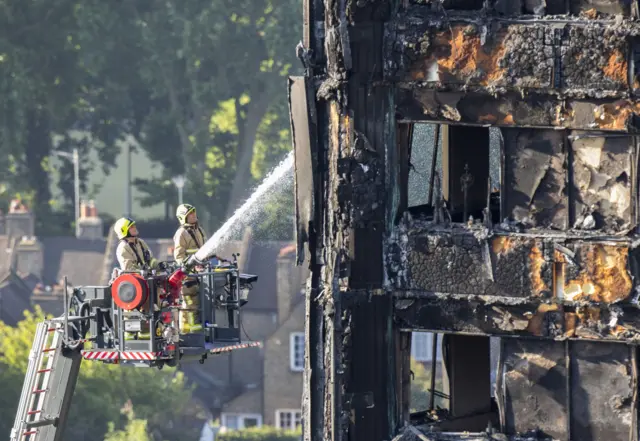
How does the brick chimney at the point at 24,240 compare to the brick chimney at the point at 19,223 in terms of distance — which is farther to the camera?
the brick chimney at the point at 19,223

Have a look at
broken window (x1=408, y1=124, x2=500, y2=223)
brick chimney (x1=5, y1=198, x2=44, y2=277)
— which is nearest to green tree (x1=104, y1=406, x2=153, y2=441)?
brick chimney (x1=5, y1=198, x2=44, y2=277)

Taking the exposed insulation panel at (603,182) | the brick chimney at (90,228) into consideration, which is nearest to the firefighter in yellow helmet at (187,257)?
the exposed insulation panel at (603,182)

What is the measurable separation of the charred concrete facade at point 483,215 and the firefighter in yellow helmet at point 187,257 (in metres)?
3.04

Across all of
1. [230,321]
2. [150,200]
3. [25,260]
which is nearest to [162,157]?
[150,200]

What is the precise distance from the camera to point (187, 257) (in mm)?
26547

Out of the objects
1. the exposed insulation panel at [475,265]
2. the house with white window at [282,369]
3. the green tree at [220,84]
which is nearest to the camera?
the exposed insulation panel at [475,265]

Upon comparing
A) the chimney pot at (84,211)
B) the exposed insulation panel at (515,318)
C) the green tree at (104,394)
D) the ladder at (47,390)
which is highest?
the chimney pot at (84,211)

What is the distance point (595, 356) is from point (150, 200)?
7019cm

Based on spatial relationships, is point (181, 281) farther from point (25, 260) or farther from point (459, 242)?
point (25, 260)

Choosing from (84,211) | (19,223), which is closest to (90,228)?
(84,211)

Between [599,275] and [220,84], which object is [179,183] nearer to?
[220,84]

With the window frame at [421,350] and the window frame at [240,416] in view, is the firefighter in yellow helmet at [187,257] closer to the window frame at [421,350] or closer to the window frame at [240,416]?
the window frame at [421,350]

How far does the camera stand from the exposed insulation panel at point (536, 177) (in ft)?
73.9

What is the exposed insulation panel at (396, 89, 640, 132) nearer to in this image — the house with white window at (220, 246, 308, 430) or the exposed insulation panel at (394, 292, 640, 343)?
the exposed insulation panel at (394, 292, 640, 343)
